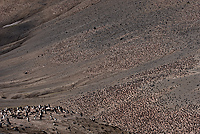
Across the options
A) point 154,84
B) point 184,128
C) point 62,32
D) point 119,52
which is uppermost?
point 62,32

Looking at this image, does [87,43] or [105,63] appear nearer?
[105,63]

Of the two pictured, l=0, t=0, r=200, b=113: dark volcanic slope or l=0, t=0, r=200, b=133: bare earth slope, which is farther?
l=0, t=0, r=200, b=113: dark volcanic slope

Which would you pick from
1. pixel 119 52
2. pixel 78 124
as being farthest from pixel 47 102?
pixel 119 52

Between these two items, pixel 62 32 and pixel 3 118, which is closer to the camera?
pixel 3 118

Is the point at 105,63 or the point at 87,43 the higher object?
the point at 87,43

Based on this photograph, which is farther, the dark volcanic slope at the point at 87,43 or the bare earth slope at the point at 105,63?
the dark volcanic slope at the point at 87,43

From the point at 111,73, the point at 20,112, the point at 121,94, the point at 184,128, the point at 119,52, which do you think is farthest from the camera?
the point at 119,52

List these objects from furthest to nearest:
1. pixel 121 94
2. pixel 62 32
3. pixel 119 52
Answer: pixel 62 32, pixel 119 52, pixel 121 94

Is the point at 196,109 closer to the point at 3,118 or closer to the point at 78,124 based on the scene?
the point at 78,124
